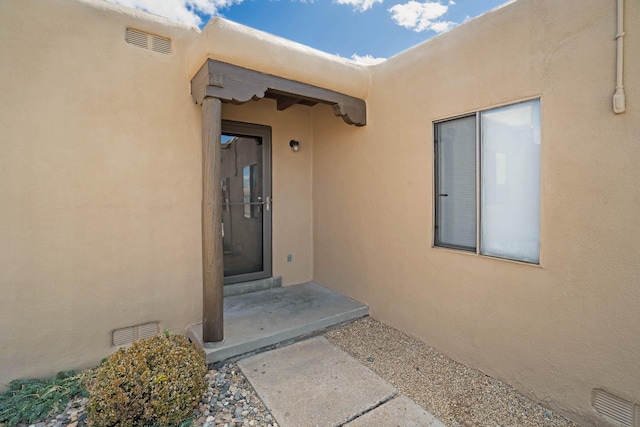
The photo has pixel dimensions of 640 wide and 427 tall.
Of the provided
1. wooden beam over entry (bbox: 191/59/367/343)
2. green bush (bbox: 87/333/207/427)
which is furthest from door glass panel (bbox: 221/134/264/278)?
green bush (bbox: 87/333/207/427)

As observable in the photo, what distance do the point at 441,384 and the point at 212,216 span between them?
2.88 meters

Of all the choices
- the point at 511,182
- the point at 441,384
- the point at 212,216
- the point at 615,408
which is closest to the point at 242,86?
the point at 212,216

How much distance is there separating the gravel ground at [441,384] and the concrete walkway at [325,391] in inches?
6.1

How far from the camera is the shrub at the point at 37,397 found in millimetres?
2551

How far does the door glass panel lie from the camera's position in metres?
4.97

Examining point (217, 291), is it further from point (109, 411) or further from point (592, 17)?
point (592, 17)

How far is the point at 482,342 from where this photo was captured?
10.2 feet

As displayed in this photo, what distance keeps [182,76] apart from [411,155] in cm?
299

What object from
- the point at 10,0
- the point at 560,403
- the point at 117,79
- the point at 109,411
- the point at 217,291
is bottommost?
the point at 560,403

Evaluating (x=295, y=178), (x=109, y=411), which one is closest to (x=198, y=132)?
(x=295, y=178)

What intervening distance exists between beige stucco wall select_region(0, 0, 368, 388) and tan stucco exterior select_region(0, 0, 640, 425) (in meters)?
0.01

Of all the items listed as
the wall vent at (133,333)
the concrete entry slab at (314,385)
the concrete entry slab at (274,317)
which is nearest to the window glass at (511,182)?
the concrete entry slab at (314,385)

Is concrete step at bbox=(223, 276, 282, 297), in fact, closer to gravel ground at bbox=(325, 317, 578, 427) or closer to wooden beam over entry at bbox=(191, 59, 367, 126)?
gravel ground at bbox=(325, 317, 578, 427)

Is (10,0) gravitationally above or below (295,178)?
above
